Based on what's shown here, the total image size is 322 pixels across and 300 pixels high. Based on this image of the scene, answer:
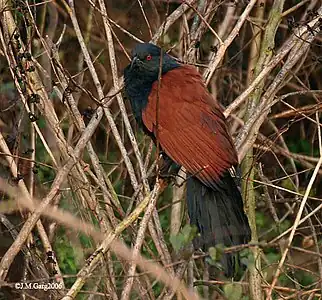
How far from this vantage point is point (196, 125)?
2744mm

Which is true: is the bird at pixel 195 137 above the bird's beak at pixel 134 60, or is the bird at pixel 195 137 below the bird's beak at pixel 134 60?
below

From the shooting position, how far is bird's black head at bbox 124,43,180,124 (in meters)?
2.87

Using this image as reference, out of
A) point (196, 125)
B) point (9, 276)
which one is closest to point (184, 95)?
point (196, 125)

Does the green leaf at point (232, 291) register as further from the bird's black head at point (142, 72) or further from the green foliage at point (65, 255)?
the green foliage at point (65, 255)

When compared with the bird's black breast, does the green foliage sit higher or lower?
lower

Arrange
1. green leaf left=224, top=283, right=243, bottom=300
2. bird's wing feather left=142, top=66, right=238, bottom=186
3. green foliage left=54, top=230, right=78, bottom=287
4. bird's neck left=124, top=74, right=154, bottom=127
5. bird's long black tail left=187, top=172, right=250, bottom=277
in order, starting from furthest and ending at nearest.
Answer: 1. green foliage left=54, top=230, right=78, bottom=287
2. bird's neck left=124, top=74, right=154, bottom=127
3. bird's wing feather left=142, top=66, right=238, bottom=186
4. bird's long black tail left=187, top=172, right=250, bottom=277
5. green leaf left=224, top=283, right=243, bottom=300

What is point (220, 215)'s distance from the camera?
253 cm

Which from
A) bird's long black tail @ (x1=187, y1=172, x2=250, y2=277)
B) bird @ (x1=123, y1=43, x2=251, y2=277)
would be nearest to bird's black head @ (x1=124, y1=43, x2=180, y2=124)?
bird @ (x1=123, y1=43, x2=251, y2=277)

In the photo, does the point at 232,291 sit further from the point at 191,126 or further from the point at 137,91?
the point at 137,91

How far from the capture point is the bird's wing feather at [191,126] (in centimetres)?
264

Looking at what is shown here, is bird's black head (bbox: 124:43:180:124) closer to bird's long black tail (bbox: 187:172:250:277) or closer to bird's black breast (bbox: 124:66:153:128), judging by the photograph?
bird's black breast (bbox: 124:66:153:128)

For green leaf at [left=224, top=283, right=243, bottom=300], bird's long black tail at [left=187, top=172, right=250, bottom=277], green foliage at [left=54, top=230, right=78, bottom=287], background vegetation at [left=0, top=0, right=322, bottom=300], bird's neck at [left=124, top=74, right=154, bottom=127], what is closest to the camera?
green leaf at [left=224, top=283, right=243, bottom=300]

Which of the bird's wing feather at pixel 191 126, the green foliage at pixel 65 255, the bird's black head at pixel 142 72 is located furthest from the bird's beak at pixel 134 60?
the green foliage at pixel 65 255

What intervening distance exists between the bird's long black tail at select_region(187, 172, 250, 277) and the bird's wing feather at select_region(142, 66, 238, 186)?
0.15 ft
